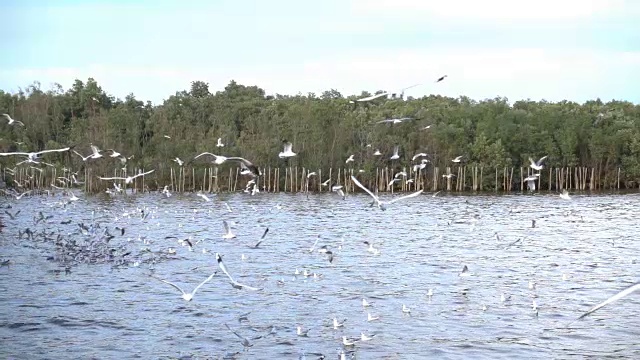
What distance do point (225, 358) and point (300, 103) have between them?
93493mm

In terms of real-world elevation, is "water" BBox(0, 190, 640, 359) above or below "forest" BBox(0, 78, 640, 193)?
below

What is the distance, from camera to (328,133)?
105 metres

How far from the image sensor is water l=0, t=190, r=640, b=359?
67.7 ft

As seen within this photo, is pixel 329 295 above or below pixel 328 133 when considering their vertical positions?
below

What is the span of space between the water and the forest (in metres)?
53.2

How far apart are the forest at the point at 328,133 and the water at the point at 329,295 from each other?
175 feet

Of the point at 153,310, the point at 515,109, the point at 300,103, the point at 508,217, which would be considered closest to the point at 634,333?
the point at 153,310

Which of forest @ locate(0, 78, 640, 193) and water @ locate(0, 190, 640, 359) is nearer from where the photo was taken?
water @ locate(0, 190, 640, 359)

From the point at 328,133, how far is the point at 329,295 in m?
79.0

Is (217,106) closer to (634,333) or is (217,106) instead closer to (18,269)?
(18,269)

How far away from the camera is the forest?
103m

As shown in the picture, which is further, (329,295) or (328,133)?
(328,133)

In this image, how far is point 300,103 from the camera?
112 metres

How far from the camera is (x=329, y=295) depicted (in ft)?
87.5
